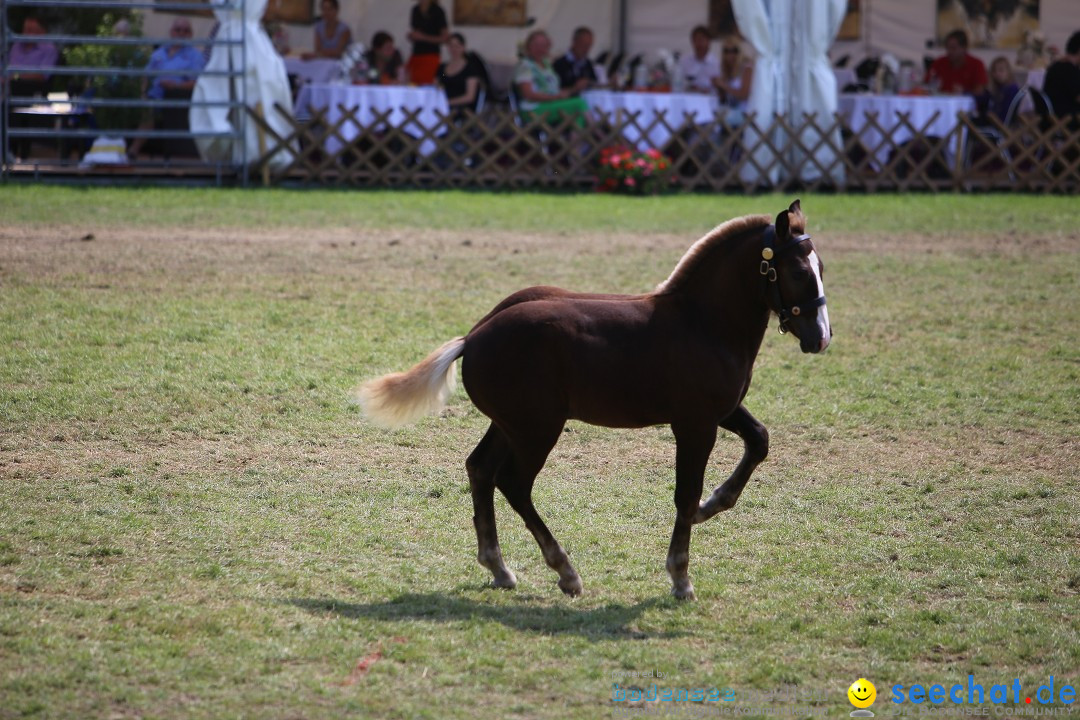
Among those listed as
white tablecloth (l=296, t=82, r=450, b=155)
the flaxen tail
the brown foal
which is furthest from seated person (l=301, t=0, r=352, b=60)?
the brown foal

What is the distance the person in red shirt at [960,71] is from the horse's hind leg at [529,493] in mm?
17703

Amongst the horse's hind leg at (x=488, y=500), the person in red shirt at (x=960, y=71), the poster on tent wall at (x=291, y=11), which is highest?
the poster on tent wall at (x=291, y=11)

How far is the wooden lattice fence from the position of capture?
18.6 m

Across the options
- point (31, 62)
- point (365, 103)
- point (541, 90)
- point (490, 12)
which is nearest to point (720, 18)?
point (490, 12)

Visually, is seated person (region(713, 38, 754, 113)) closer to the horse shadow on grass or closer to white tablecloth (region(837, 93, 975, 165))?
white tablecloth (region(837, 93, 975, 165))

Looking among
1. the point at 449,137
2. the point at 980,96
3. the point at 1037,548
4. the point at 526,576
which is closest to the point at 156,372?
the point at 526,576

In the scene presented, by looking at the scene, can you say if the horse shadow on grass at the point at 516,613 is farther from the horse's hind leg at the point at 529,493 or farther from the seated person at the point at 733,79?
the seated person at the point at 733,79

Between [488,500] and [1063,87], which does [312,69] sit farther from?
[488,500]

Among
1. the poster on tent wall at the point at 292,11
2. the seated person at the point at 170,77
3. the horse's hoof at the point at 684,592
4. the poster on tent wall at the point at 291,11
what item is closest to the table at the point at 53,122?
the seated person at the point at 170,77

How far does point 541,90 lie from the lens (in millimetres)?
19656

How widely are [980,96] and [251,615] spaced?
1896cm

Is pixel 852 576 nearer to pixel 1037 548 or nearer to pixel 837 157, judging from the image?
pixel 1037 548

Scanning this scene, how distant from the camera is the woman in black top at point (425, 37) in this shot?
67.6 feet

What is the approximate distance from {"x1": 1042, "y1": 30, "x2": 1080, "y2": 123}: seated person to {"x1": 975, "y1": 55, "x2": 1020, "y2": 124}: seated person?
53 cm
